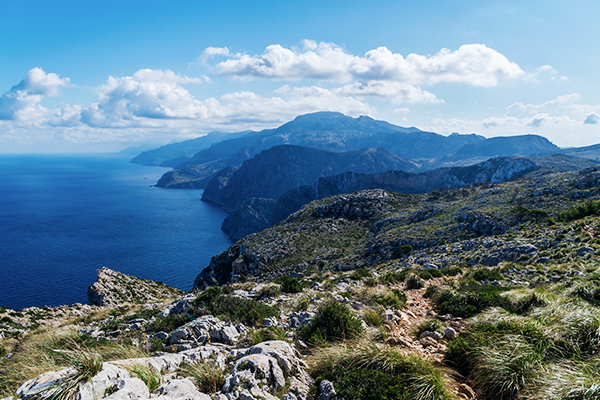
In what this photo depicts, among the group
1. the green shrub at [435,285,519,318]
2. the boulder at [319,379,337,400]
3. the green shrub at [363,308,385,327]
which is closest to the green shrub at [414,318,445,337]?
the green shrub at [363,308,385,327]

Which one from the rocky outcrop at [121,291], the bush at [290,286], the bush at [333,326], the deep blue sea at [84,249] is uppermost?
the bush at [333,326]

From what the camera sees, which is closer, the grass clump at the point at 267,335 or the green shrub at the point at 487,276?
the grass clump at the point at 267,335

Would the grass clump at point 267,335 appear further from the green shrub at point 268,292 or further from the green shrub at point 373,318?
the green shrub at point 268,292

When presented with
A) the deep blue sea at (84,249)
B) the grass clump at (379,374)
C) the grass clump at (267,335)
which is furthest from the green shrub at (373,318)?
the deep blue sea at (84,249)

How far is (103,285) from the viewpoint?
121 feet

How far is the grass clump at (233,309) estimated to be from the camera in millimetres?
10748

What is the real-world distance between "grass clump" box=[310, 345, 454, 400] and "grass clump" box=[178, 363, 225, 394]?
2138 mm

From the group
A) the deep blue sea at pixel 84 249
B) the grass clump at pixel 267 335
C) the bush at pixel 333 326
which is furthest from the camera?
the deep blue sea at pixel 84 249

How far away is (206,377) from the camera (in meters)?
5.71

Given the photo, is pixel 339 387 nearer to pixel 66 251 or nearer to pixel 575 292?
pixel 575 292

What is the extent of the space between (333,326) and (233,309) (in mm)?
4809

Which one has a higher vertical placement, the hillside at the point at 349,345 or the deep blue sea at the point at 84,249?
the hillside at the point at 349,345

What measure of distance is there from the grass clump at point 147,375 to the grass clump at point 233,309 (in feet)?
16.5

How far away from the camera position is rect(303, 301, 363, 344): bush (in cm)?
816
